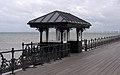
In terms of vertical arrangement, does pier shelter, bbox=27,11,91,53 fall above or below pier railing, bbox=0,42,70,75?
above

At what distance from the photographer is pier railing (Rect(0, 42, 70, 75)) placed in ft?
33.3

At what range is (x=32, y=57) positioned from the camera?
482 inches

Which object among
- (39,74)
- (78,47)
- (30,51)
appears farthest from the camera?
(78,47)

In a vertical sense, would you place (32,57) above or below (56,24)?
below

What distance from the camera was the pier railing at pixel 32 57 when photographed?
10.2 meters

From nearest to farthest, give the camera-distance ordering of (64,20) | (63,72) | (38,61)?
1. (63,72)
2. (38,61)
3. (64,20)

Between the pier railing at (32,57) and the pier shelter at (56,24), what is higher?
the pier shelter at (56,24)

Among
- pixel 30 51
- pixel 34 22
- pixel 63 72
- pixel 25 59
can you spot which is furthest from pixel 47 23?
pixel 63 72

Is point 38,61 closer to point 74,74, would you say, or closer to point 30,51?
point 30,51

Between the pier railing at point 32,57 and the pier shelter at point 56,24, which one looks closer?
the pier railing at point 32,57

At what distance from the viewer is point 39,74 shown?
10.1 meters

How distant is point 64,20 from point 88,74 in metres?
6.06

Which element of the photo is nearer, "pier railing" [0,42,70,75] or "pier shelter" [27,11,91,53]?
"pier railing" [0,42,70,75]

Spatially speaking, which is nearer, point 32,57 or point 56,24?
point 32,57
